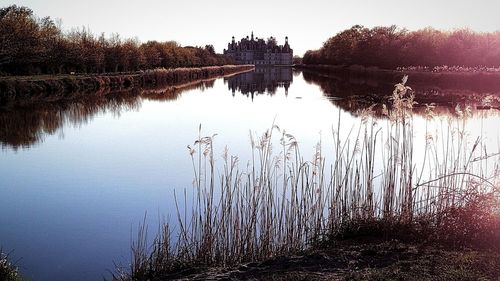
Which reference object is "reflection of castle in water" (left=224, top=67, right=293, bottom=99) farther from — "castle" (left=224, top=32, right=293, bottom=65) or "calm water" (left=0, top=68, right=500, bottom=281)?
"castle" (left=224, top=32, right=293, bottom=65)

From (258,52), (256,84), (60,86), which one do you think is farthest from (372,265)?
(258,52)

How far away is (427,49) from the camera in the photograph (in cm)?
6462

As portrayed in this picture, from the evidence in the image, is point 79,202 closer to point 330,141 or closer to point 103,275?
point 103,275

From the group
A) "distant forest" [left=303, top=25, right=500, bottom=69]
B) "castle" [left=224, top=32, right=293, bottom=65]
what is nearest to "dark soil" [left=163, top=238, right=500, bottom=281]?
"distant forest" [left=303, top=25, right=500, bottom=69]

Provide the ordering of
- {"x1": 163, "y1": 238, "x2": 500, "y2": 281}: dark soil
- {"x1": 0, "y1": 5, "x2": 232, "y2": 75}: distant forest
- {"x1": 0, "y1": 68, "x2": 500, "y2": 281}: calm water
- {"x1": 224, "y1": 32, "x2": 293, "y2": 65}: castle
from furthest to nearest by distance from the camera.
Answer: {"x1": 224, "y1": 32, "x2": 293, "y2": 65}: castle, {"x1": 0, "y1": 5, "x2": 232, "y2": 75}: distant forest, {"x1": 0, "y1": 68, "x2": 500, "y2": 281}: calm water, {"x1": 163, "y1": 238, "x2": 500, "y2": 281}: dark soil

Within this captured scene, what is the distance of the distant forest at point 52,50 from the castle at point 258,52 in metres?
111

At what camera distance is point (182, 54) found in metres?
89.0

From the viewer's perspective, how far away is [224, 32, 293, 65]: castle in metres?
178

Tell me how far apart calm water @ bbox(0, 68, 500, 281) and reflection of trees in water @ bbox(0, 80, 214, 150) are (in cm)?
5

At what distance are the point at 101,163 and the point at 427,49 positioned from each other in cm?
5772

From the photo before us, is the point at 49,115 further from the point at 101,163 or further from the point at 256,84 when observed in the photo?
the point at 256,84

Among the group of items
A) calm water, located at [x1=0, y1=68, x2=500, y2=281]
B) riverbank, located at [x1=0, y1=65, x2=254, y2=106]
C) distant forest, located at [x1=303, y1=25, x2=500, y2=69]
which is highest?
distant forest, located at [x1=303, y1=25, x2=500, y2=69]

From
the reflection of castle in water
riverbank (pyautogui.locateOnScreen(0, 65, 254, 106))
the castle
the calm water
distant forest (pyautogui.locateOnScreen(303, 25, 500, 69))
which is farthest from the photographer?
the castle

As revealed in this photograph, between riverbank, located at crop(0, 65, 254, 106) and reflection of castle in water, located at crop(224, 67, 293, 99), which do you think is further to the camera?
reflection of castle in water, located at crop(224, 67, 293, 99)
